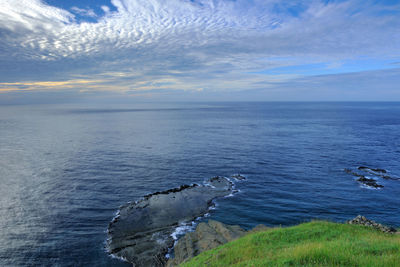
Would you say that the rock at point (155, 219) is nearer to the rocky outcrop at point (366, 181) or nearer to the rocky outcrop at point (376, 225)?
the rocky outcrop at point (376, 225)

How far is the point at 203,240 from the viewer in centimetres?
2409

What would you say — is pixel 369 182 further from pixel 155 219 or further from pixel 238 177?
pixel 155 219

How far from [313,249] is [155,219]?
24.5 m

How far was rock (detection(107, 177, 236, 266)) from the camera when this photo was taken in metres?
25.7

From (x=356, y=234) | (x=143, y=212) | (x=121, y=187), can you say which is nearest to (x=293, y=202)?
(x=356, y=234)

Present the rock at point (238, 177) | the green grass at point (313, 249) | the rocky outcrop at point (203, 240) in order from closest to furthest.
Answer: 1. the green grass at point (313, 249)
2. the rocky outcrop at point (203, 240)
3. the rock at point (238, 177)

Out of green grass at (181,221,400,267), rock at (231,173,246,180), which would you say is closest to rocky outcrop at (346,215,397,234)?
green grass at (181,221,400,267)

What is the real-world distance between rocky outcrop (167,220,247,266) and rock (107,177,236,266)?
3.38ft

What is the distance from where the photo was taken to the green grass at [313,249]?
447 inches

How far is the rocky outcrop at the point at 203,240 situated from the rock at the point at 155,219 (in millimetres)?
1029

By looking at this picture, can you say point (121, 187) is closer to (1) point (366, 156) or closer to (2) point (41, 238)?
(2) point (41, 238)

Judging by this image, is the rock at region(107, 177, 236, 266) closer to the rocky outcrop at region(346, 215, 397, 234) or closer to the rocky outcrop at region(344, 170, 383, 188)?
the rocky outcrop at region(346, 215, 397, 234)

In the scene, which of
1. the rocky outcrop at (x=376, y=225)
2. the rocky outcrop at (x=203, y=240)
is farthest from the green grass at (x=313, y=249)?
the rocky outcrop at (x=203, y=240)

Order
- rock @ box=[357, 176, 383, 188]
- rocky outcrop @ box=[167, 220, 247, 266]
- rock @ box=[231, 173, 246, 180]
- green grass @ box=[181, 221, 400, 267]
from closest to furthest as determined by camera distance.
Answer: green grass @ box=[181, 221, 400, 267] < rocky outcrop @ box=[167, 220, 247, 266] < rock @ box=[357, 176, 383, 188] < rock @ box=[231, 173, 246, 180]
